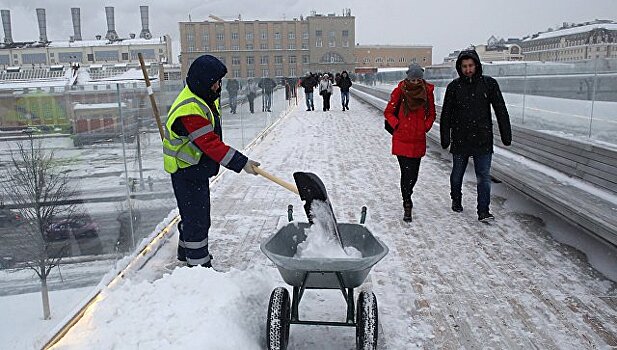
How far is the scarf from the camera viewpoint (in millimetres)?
6055

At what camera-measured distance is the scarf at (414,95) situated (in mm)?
6055

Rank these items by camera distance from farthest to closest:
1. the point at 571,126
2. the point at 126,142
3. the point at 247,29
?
the point at 247,29 → the point at 571,126 → the point at 126,142

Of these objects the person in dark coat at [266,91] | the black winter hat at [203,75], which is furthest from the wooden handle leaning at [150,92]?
the person in dark coat at [266,91]

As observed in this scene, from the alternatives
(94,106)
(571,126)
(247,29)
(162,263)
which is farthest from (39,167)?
(247,29)

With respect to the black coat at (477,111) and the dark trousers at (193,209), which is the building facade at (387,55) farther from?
the dark trousers at (193,209)

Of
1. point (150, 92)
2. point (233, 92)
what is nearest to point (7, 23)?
point (233, 92)

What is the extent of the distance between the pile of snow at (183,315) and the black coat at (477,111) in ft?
10.4

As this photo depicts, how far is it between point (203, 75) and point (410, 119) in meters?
2.70

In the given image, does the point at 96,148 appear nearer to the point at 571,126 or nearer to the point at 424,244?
the point at 424,244

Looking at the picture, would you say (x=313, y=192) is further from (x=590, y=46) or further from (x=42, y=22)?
(x=42, y=22)

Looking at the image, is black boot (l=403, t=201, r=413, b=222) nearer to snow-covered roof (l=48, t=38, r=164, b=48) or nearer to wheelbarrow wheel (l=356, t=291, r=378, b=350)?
wheelbarrow wheel (l=356, t=291, r=378, b=350)

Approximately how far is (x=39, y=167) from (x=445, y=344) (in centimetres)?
363

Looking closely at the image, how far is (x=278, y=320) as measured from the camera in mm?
3166

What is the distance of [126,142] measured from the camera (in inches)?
205
